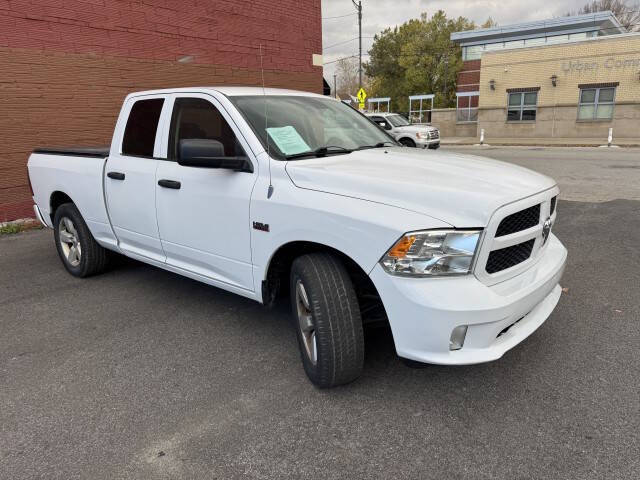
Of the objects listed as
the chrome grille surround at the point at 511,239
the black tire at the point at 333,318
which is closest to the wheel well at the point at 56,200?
the black tire at the point at 333,318

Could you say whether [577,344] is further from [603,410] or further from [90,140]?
[90,140]

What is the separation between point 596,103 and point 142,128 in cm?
2899

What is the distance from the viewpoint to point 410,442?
2568mm

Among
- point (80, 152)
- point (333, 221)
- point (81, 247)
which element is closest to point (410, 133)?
point (80, 152)

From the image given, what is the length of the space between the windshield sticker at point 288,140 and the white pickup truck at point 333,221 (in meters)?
0.01

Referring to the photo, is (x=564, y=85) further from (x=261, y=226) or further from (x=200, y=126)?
(x=261, y=226)

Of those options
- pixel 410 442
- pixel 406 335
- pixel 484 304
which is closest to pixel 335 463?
pixel 410 442

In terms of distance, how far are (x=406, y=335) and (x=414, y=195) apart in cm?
75

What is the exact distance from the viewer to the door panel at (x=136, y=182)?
163 inches

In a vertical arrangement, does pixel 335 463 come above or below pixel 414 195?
below

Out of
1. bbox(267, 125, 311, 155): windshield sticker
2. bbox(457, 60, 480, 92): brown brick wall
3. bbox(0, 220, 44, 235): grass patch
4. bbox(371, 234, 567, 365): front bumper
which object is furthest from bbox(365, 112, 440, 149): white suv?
bbox(457, 60, 480, 92): brown brick wall

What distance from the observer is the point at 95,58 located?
28.6 ft

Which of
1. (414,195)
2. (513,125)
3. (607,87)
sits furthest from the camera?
(513,125)

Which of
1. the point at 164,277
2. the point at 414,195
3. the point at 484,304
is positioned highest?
the point at 414,195
